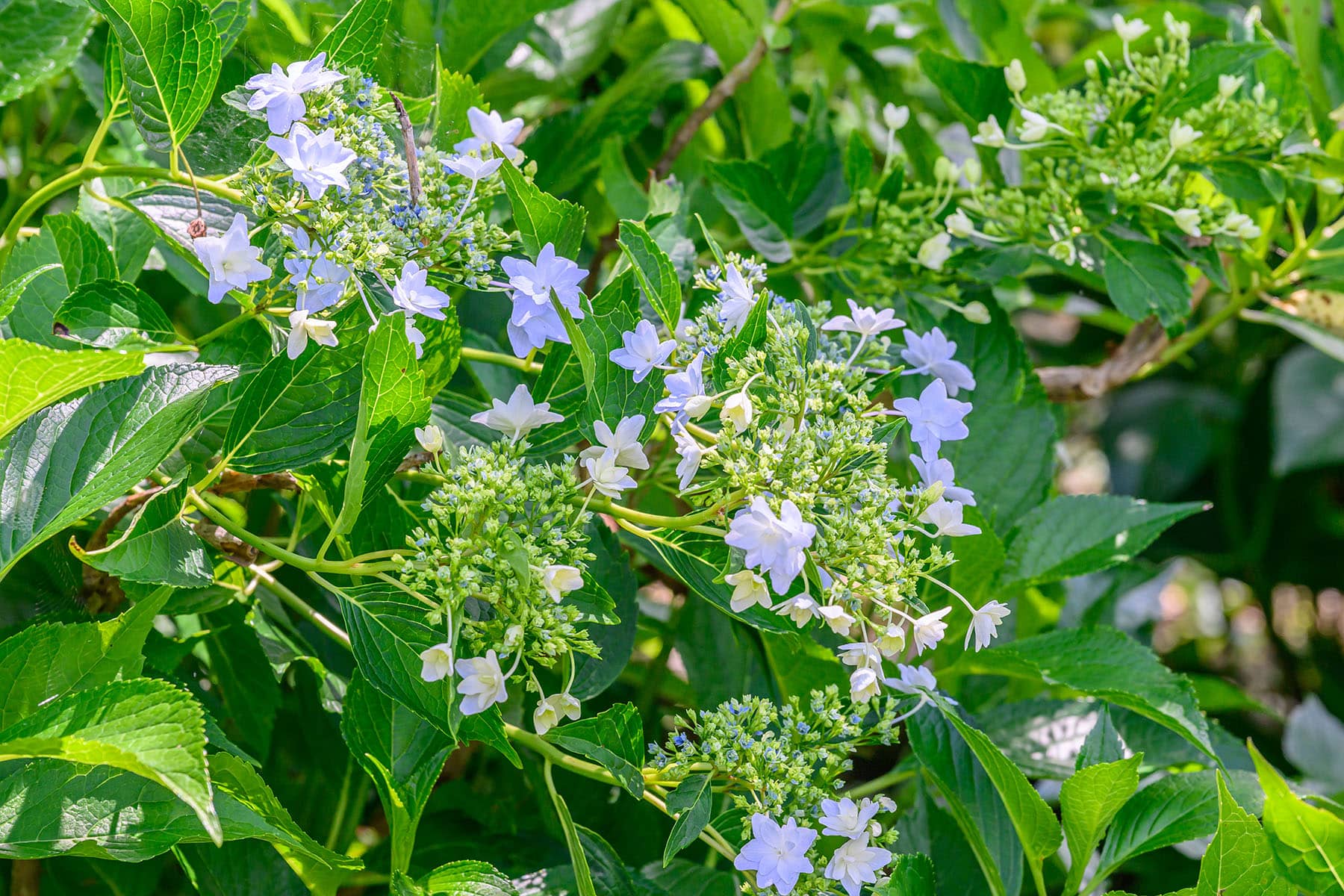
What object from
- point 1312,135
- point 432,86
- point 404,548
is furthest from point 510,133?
point 1312,135

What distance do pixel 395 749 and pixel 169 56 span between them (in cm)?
45

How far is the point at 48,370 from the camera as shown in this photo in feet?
1.80

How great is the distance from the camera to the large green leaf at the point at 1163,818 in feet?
2.69

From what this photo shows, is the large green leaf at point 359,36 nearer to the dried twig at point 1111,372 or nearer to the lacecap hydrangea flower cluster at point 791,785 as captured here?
the lacecap hydrangea flower cluster at point 791,785

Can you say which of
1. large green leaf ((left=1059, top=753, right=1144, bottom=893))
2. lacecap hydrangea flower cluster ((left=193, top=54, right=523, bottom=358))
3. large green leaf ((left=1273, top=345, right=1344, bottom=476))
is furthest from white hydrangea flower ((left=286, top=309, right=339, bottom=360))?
large green leaf ((left=1273, top=345, right=1344, bottom=476))

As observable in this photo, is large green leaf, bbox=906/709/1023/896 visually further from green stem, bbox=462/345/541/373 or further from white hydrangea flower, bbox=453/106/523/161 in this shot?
white hydrangea flower, bbox=453/106/523/161

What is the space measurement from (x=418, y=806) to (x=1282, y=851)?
0.54 m

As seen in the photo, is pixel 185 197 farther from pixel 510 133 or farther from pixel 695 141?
pixel 695 141

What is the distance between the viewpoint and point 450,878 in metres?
0.72

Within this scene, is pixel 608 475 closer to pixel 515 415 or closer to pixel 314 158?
pixel 515 415

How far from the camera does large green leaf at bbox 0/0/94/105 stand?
937 mm

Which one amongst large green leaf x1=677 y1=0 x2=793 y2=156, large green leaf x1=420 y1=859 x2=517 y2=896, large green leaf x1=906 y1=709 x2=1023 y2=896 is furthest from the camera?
large green leaf x1=677 y1=0 x2=793 y2=156

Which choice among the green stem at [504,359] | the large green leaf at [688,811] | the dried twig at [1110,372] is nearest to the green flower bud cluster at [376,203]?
the green stem at [504,359]

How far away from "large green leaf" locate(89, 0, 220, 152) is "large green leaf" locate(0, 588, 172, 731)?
0.29m
